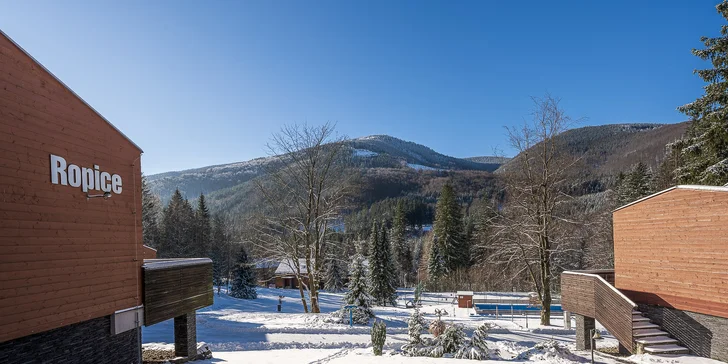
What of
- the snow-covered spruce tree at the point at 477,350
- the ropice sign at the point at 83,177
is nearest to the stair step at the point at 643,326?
the snow-covered spruce tree at the point at 477,350

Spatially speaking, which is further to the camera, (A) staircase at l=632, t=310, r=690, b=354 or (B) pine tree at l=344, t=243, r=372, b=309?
(B) pine tree at l=344, t=243, r=372, b=309

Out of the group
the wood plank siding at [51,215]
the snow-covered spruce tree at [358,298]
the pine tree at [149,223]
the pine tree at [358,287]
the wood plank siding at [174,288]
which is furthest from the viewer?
the pine tree at [149,223]

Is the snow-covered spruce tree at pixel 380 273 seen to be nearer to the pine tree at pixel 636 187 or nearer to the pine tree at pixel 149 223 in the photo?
the pine tree at pixel 149 223

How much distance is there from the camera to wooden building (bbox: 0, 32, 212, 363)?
6.05m

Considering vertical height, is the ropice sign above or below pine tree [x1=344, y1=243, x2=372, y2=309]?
above

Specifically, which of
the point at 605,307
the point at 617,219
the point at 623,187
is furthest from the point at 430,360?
the point at 623,187

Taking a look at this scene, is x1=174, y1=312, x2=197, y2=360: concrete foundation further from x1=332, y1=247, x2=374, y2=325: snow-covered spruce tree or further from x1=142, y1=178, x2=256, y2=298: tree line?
x1=142, y1=178, x2=256, y2=298: tree line

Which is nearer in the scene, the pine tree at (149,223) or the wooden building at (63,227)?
the wooden building at (63,227)

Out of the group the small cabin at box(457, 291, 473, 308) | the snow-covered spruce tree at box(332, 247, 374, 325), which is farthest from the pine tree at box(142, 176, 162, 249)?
the small cabin at box(457, 291, 473, 308)

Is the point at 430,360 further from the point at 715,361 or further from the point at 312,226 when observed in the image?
the point at 312,226

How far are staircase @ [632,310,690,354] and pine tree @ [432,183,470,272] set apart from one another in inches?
1296

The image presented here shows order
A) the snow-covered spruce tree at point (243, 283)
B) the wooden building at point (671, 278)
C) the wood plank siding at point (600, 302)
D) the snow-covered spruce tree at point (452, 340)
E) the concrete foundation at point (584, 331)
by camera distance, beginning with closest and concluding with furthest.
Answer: the wooden building at point (671, 278)
the wood plank siding at point (600, 302)
the snow-covered spruce tree at point (452, 340)
the concrete foundation at point (584, 331)
the snow-covered spruce tree at point (243, 283)

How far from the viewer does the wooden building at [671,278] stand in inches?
379

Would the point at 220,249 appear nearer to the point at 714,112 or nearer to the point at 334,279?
the point at 334,279
